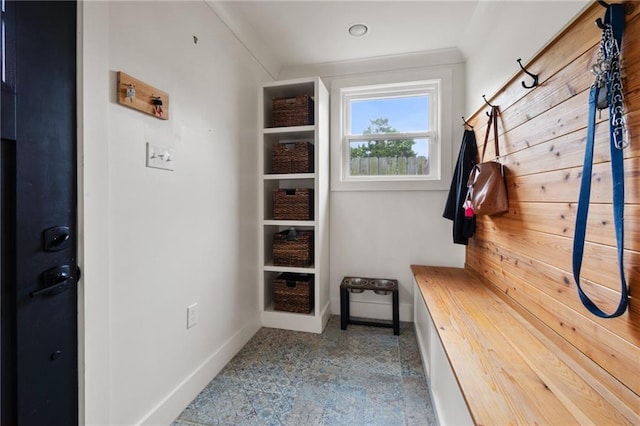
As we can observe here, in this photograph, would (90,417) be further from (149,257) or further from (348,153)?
(348,153)

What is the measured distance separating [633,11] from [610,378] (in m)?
1.07

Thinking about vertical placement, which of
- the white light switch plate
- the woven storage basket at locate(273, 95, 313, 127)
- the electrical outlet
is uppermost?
the woven storage basket at locate(273, 95, 313, 127)

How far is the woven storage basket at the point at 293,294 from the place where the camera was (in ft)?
7.59

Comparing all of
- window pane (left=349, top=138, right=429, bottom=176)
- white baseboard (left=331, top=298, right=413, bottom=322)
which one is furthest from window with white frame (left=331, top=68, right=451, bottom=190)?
white baseboard (left=331, top=298, right=413, bottom=322)

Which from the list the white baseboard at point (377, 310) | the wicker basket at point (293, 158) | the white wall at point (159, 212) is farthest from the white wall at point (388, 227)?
the white wall at point (159, 212)

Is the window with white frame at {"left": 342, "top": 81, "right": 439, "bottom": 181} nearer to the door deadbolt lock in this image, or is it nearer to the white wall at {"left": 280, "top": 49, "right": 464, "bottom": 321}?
the white wall at {"left": 280, "top": 49, "right": 464, "bottom": 321}

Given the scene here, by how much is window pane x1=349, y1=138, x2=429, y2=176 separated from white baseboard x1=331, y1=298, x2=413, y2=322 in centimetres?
122

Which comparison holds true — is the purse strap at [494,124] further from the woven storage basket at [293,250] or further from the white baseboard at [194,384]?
Result: the white baseboard at [194,384]

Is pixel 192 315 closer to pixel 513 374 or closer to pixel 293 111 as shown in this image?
pixel 513 374

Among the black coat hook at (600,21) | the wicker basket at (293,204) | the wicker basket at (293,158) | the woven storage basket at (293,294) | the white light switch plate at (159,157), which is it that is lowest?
the woven storage basket at (293,294)

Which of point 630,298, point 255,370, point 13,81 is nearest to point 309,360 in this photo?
point 255,370

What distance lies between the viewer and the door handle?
35.5 inches

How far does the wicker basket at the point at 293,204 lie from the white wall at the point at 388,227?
392 mm

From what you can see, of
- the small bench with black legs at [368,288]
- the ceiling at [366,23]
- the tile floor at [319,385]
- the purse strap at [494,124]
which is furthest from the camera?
the small bench with black legs at [368,288]
